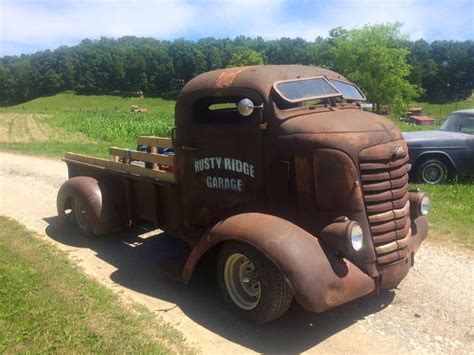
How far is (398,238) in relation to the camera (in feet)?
13.9

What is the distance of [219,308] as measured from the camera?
461 cm

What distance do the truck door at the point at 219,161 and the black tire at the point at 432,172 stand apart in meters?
6.53

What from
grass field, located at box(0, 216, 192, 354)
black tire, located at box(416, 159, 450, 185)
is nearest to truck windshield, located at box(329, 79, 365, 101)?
grass field, located at box(0, 216, 192, 354)

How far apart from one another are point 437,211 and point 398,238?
4.29 metres

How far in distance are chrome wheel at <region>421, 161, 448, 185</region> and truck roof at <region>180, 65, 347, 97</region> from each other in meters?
6.12

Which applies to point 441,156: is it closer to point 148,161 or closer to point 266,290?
point 148,161

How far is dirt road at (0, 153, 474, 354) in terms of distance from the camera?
13.0ft

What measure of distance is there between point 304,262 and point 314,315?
102 centimetres

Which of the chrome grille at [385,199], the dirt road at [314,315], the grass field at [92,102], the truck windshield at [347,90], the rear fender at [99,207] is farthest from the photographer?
the grass field at [92,102]

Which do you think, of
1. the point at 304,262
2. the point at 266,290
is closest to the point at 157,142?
the point at 266,290

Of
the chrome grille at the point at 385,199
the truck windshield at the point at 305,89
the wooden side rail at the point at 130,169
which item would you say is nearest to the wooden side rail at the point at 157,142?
the wooden side rail at the point at 130,169

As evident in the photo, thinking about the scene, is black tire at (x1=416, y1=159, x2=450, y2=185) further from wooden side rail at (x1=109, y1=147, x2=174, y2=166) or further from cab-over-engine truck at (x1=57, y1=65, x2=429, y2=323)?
wooden side rail at (x1=109, y1=147, x2=174, y2=166)

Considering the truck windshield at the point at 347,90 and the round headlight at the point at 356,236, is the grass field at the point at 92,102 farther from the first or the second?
the round headlight at the point at 356,236

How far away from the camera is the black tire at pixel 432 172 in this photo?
1029 cm
